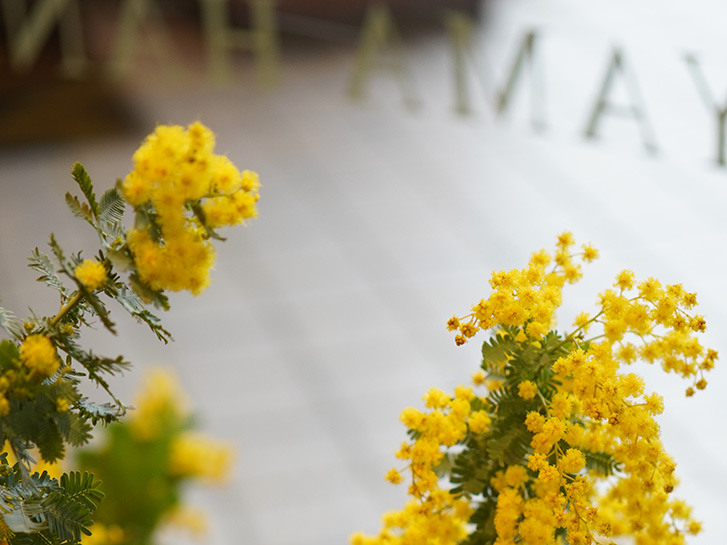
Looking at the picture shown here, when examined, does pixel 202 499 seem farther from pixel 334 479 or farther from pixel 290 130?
pixel 290 130

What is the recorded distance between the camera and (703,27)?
5012mm

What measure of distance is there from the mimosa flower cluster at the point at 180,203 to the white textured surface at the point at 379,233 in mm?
2458

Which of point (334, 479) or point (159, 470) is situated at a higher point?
point (334, 479)

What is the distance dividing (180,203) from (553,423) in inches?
10.4

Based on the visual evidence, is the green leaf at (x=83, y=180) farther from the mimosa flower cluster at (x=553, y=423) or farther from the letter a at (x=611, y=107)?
the letter a at (x=611, y=107)

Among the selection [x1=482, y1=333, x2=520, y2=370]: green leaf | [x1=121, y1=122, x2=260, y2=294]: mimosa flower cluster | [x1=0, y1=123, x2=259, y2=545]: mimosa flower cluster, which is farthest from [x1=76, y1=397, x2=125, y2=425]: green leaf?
[x1=482, y1=333, x2=520, y2=370]: green leaf

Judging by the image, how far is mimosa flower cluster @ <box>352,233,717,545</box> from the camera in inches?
Result: 22.8

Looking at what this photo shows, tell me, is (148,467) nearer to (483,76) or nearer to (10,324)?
(10,324)

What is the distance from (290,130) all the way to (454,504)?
4865 millimetres

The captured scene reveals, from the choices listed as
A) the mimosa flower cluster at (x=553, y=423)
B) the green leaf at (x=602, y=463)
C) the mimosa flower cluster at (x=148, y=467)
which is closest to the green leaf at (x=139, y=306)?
the mimosa flower cluster at (x=553, y=423)

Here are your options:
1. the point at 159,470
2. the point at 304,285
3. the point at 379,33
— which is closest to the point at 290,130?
the point at 304,285

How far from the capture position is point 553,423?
58 cm

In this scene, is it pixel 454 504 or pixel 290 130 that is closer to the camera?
pixel 454 504

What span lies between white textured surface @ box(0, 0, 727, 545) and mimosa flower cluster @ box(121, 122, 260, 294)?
2458 mm
